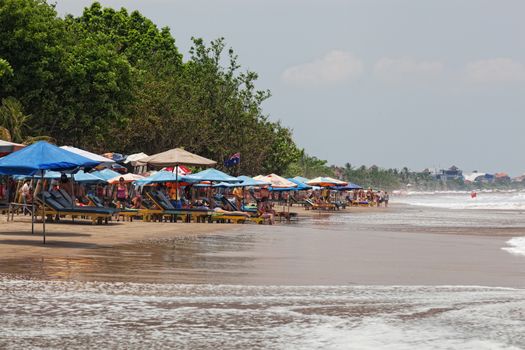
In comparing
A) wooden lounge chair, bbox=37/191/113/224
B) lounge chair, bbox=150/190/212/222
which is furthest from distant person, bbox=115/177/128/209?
wooden lounge chair, bbox=37/191/113/224

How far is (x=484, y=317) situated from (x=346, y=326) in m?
1.90

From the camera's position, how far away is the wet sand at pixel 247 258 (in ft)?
42.1

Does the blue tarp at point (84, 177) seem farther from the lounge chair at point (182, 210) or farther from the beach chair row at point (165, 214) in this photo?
the lounge chair at point (182, 210)

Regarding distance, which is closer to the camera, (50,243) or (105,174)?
(50,243)

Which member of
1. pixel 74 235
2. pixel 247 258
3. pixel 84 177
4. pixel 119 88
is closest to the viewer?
pixel 247 258

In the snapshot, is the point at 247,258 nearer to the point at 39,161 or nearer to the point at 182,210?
the point at 39,161

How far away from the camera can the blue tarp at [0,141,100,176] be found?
55.3ft

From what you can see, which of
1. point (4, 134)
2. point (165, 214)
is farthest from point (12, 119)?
point (165, 214)

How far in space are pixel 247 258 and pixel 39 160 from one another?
4.90m

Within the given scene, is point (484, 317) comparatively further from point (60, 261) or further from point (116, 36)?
point (116, 36)

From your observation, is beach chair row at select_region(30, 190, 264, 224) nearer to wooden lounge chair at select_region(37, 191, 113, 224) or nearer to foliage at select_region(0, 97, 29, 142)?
wooden lounge chair at select_region(37, 191, 113, 224)

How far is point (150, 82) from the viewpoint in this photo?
2098 inches

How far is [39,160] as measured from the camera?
17000 mm

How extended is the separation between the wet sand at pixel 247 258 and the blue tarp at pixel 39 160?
1631mm
